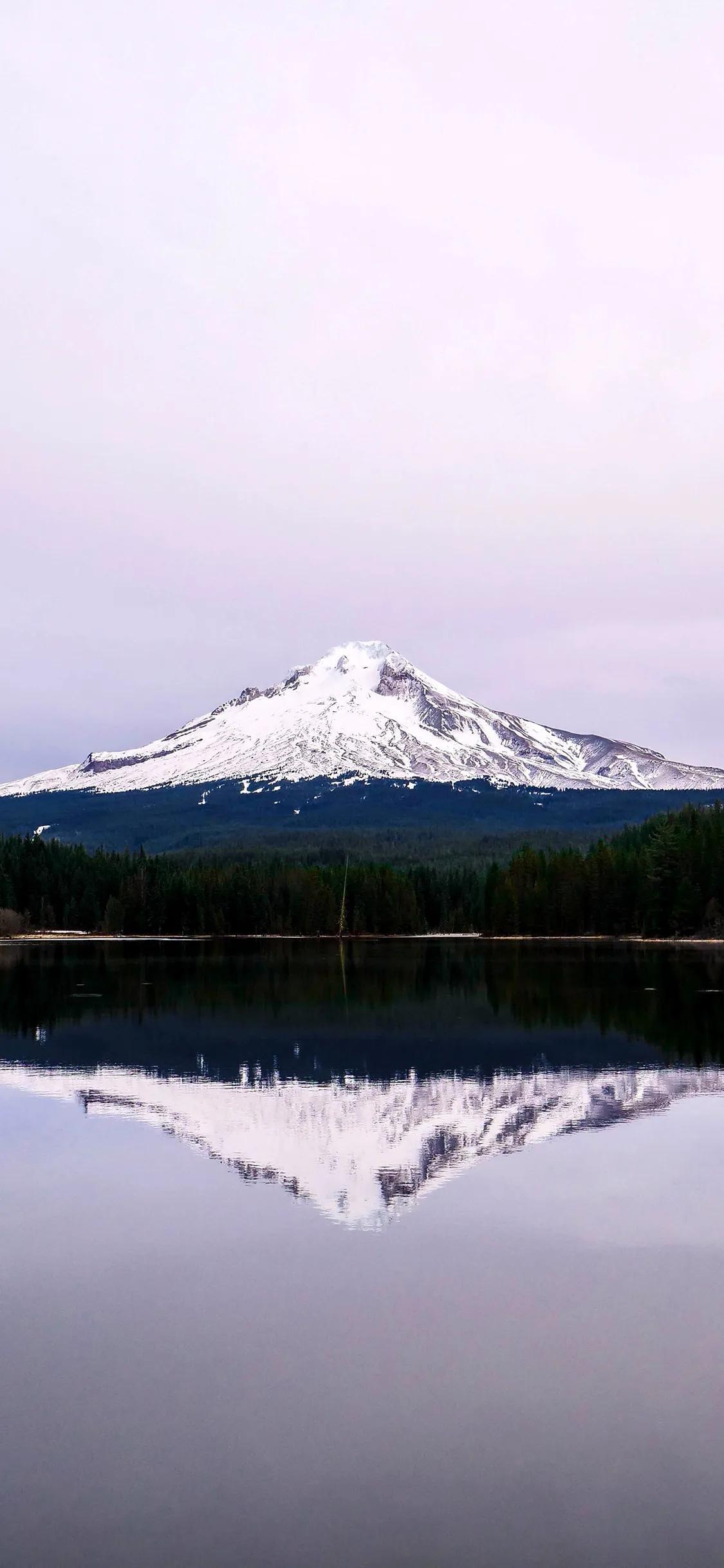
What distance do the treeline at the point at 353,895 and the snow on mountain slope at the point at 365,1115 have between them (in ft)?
357

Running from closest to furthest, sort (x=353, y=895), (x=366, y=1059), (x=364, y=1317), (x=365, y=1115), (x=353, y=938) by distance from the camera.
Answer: (x=364, y=1317)
(x=365, y=1115)
(x=366, y=1059)
(x=353, y=938)
(x=353, y=895)

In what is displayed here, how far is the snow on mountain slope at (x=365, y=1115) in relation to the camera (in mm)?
23969

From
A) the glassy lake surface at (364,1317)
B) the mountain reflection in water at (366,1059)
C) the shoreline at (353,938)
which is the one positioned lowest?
the shoreline at (353,938)

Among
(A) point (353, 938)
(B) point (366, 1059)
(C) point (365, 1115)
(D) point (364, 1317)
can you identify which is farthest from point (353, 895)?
(D) point (364, 1317)

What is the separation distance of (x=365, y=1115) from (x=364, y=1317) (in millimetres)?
14316

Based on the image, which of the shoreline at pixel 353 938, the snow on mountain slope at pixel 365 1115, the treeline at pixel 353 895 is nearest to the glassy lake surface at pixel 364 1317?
the snow on mountain slope at pixel 365 1115

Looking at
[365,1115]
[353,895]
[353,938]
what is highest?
[353,895]

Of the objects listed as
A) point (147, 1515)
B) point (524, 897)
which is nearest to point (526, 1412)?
point (147, 1515)

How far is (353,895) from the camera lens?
184500mm

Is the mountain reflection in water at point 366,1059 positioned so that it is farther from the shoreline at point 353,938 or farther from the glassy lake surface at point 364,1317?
the shoreline at point 353,938

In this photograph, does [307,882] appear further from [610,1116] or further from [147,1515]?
[147,1515]

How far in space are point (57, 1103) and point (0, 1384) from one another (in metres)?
19.8

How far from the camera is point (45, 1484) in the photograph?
11.8m

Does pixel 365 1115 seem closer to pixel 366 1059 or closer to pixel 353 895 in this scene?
pixel 366 1059
